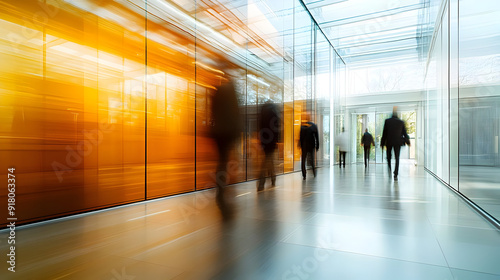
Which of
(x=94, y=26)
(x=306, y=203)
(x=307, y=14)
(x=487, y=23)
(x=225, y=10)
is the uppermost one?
(x=307, y=14)

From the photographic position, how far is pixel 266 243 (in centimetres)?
264

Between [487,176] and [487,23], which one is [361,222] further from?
[487,23]

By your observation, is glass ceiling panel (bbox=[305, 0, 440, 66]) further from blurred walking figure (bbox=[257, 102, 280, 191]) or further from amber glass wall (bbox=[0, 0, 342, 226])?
blurred walking figure (bbox=[257, 102, 280, 191])

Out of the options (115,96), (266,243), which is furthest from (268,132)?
(266,243)

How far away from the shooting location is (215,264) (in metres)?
2.16

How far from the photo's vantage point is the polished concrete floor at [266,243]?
6.68 feet

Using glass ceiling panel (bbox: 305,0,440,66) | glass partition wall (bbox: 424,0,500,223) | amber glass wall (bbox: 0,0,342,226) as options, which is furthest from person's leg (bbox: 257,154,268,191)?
glass ceiling panel (bbox: 305,0,440,66)

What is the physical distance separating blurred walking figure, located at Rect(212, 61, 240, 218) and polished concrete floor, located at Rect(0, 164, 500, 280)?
55 centimetres

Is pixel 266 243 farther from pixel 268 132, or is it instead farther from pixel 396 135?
pixel 396 135

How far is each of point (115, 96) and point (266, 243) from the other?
390cm

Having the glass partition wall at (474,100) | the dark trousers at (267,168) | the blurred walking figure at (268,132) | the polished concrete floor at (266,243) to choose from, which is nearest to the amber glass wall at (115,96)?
the polished concrete floor at (266,243)

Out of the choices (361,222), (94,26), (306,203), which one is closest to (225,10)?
(94,26)

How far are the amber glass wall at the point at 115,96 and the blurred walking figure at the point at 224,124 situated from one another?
6.9 inches

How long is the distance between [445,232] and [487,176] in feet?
5.25
